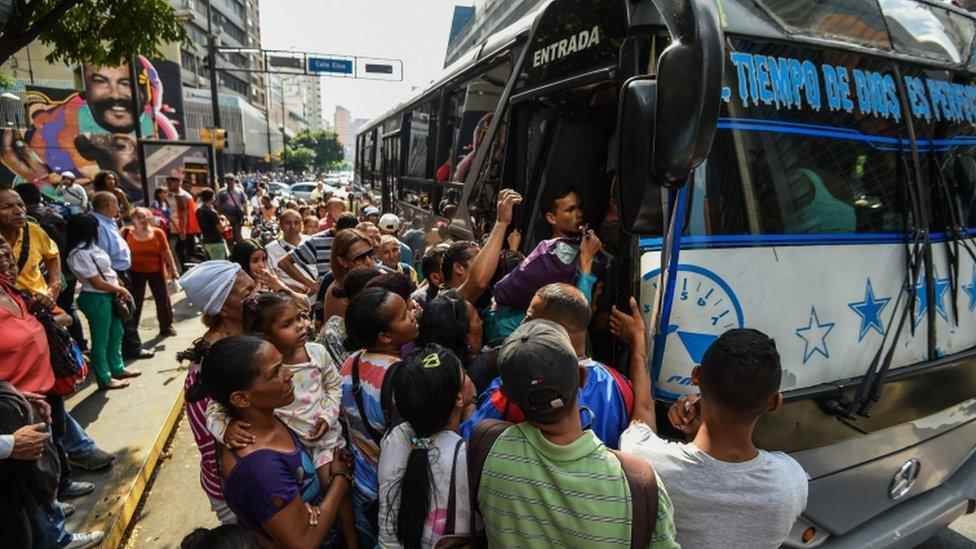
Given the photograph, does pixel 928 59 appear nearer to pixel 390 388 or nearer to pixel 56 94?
pixel 390 388

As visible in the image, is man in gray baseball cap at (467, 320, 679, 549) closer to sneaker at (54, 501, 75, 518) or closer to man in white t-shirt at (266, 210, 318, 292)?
sneaker at (54, 501, 75, 518)

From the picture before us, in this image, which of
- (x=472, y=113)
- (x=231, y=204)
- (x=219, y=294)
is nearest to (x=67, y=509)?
(x=219, y=294)

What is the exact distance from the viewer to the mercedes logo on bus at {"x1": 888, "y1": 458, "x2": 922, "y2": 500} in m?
2.30

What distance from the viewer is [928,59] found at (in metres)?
2.48

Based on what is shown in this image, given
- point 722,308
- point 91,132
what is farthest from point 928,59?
point 91,132

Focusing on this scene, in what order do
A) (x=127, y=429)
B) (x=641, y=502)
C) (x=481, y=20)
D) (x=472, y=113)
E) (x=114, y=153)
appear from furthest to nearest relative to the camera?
(x=481, y=20)
(x=114, y=153)
(x=127, y=429)
(x=472, y=113)
(x=641, y=502)

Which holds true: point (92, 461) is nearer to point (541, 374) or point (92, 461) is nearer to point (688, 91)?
point (541, 374)

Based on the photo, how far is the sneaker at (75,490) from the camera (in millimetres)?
3529

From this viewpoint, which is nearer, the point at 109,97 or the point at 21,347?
the point at 21,347

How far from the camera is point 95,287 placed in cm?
498

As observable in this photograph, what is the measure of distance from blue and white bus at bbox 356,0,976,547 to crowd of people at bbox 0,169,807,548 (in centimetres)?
41

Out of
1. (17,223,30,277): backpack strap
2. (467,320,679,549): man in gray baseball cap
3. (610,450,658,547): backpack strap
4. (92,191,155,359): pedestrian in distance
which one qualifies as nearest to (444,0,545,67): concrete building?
(92,191,155,359): pedestrian in distance

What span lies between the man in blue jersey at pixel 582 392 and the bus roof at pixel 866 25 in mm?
1180

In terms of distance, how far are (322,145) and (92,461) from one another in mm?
81046
